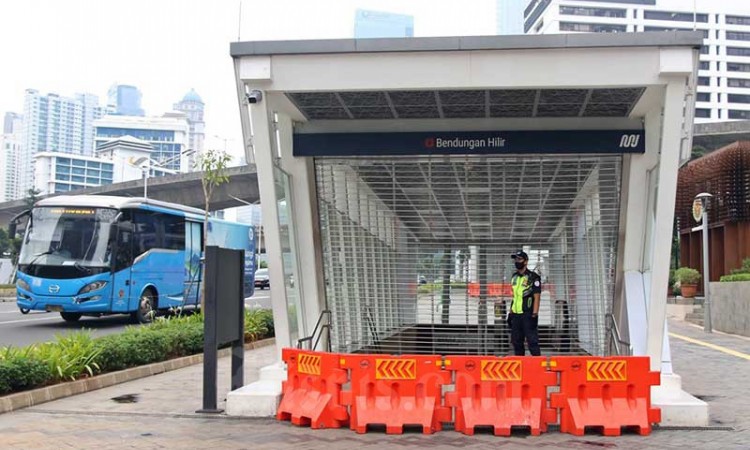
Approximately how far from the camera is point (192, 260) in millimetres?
23406

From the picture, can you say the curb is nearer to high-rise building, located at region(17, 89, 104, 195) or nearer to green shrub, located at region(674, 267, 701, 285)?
green shrub, located at region(674, 267, 701, 285)

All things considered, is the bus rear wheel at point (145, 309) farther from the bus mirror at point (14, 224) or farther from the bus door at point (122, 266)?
the bus mirror at point (14, 224)

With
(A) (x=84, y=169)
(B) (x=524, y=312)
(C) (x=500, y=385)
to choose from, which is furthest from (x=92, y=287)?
(A) (x=84, y=169)

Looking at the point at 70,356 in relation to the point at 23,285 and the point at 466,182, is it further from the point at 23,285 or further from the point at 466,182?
the point at 23,285

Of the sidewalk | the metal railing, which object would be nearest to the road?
the sidewalk

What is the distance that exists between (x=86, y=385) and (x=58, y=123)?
14945 cm

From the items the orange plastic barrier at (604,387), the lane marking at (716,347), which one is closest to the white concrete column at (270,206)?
the orange plastic barrier at (604,387)

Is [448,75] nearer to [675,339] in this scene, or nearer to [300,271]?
[300,271]

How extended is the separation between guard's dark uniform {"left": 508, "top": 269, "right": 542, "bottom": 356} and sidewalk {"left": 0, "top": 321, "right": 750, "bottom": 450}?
2192 millimetres

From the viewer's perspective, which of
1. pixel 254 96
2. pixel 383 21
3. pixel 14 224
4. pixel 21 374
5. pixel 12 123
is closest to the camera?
pixel 254 96

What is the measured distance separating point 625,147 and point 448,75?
265 cm

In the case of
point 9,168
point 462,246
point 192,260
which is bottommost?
point 192,260

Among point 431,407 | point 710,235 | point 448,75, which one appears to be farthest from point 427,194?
point 710,235

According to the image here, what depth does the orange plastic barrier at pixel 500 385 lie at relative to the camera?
24.6 feet
